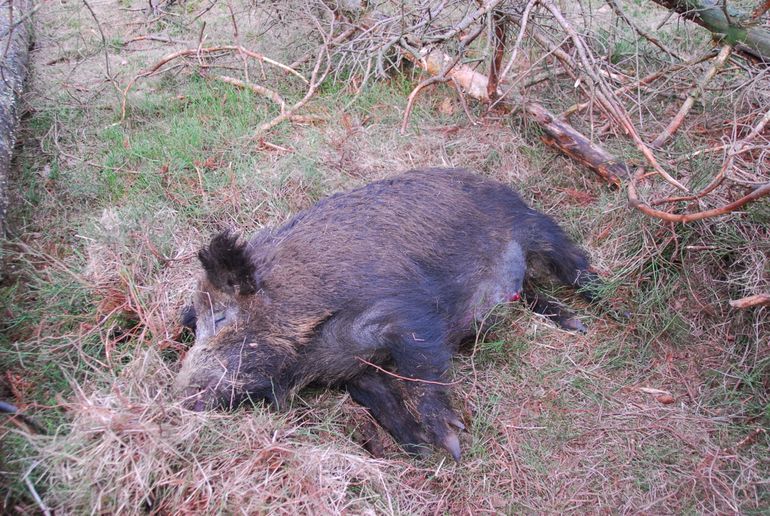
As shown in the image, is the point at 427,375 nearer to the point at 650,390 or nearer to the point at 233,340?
the point at 233,340

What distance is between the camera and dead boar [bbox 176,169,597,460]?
335cm

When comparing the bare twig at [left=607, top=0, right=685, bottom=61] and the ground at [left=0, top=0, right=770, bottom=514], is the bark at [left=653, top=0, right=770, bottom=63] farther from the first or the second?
the ground at [left=0, top=0, right=770, bottom=514]

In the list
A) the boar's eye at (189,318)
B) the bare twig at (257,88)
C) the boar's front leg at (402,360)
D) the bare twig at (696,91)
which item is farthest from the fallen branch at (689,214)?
the bare twig at (257,88)

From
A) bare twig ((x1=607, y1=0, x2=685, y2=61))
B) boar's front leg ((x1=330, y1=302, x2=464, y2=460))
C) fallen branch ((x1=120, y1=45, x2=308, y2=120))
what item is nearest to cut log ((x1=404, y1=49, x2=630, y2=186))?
bare twig ((x1=607, y1=0, x2=685, y2=61))

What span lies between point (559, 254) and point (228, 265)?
2206 mm

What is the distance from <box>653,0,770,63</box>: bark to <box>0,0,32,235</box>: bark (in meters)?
4.29

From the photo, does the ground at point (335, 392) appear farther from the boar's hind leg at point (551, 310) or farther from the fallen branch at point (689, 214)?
the fallen branch at point (689, 214)

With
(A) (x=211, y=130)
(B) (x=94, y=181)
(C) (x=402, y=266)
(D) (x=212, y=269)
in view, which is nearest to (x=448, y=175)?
(C) (x=402, y=266)

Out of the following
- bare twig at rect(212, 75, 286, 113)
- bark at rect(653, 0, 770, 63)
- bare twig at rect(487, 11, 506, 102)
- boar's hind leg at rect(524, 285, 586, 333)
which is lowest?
boar's hind leg at rect(524, 285, 586, 333)

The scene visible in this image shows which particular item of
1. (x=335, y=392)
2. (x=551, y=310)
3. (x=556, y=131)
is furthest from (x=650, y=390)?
(x=556, y=131)

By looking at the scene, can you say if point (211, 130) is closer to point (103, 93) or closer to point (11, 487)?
point (103, 93)

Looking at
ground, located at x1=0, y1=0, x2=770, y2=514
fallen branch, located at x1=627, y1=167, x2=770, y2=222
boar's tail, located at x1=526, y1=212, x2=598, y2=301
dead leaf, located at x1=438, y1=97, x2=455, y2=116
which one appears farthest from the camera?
dead leaf, located at x1=438, y1=97, x2=455, y2=116

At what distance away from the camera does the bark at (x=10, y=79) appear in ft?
14.8

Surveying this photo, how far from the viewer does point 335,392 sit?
3682mm
